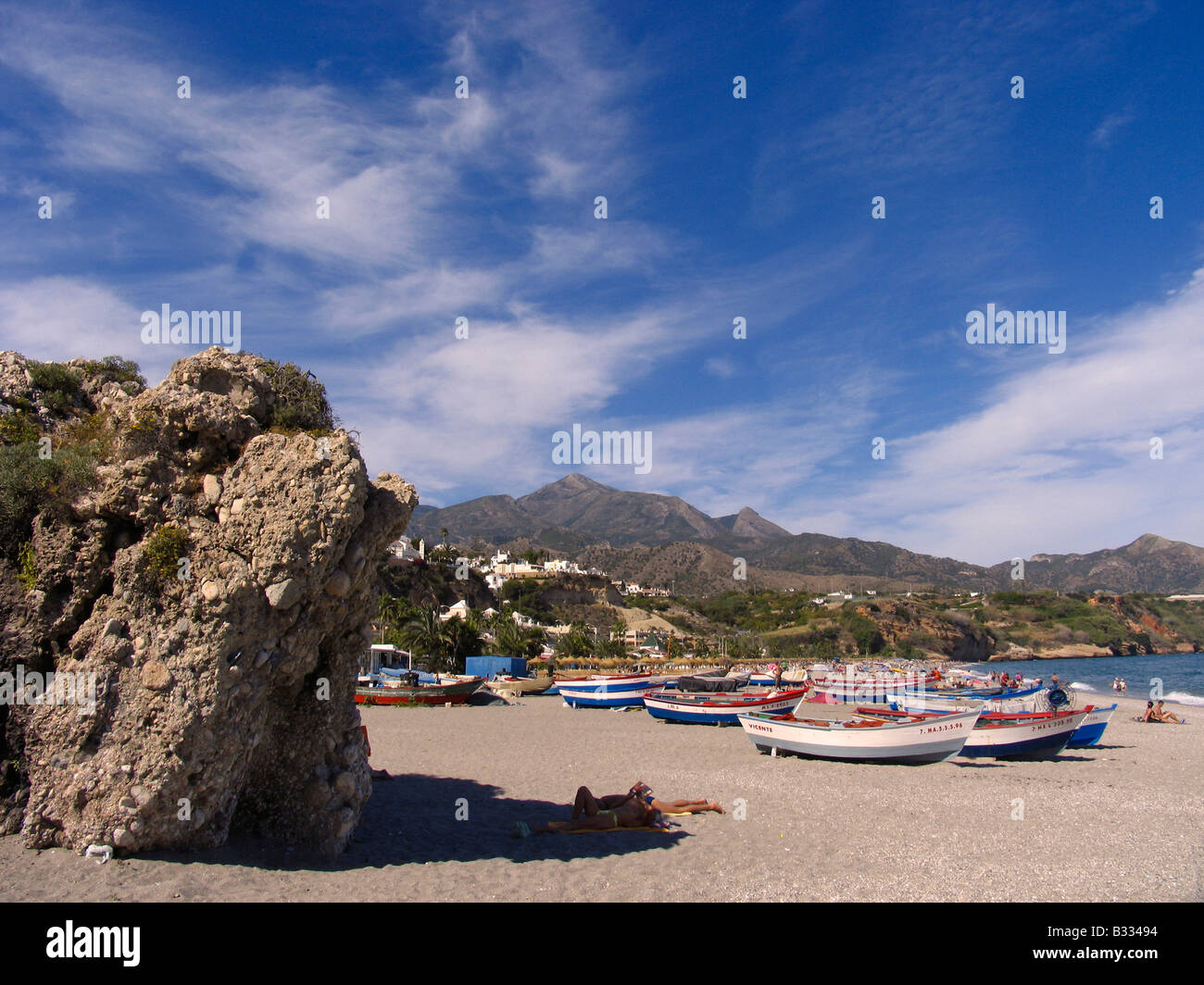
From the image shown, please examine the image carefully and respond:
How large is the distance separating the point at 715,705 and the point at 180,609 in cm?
2236

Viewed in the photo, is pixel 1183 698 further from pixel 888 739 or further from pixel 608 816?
pixel 608 816

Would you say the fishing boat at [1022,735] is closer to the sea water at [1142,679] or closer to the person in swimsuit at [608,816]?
the person in swimsuit at [608,816]

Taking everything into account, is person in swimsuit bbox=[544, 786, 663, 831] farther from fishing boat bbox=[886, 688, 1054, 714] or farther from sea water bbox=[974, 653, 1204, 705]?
sea water bbox=[974, 653, 1204, 705]

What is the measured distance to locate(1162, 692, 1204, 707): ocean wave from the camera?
4566 centimetres

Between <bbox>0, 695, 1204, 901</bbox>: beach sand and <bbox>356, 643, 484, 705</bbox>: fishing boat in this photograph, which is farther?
<bbox>356, 643, 484, 705</bbox>: fishing boat

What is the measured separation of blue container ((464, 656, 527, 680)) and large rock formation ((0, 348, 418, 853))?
119 feet

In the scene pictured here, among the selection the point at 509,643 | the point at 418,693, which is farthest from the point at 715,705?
the point at 509,643

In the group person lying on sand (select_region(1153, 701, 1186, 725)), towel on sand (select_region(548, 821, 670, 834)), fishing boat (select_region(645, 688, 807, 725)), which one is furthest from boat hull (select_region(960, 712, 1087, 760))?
person lying on sand (select_region(1153, 701, 1186, 725))

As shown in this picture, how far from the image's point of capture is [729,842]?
10.7m

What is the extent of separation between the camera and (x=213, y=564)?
7457mm

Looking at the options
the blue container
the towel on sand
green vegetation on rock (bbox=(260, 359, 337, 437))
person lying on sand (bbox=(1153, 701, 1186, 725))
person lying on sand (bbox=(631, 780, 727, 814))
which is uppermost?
green vegetation on rock (bbox=(260, 359, 337, 437))

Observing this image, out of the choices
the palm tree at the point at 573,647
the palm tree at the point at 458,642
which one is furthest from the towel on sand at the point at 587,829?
the palm tree at the point at 573,647
